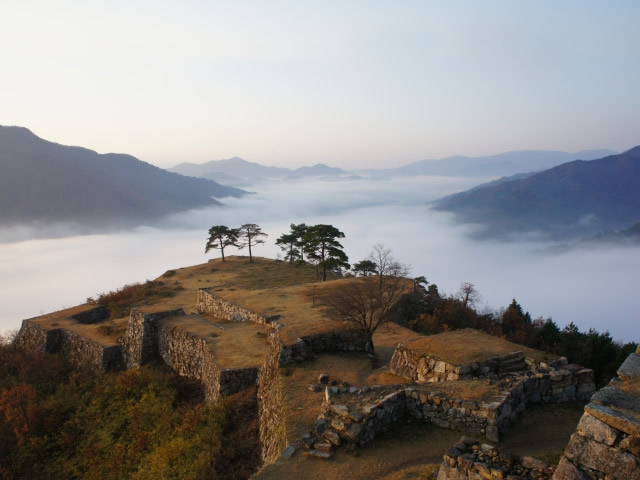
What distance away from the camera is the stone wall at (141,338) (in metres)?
23.1

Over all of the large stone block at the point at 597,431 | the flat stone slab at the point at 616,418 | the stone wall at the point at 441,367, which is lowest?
the stone wall at the point at 441,367

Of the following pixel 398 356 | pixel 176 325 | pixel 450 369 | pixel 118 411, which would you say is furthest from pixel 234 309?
pixel 450 369

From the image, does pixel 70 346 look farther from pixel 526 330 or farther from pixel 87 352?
pixel 526 330

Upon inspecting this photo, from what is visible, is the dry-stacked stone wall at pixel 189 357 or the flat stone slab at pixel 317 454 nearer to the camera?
the flat stone slab at pixel 317 454

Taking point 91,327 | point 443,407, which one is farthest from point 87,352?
point 443,407

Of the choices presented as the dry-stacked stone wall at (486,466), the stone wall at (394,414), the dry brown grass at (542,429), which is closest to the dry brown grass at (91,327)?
the stone wall at (394,414)

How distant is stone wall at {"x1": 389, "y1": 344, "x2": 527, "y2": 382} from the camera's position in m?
12.1

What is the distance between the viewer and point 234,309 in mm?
25672

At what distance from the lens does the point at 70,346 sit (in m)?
27.2

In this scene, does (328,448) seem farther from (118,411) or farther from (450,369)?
(118,411)

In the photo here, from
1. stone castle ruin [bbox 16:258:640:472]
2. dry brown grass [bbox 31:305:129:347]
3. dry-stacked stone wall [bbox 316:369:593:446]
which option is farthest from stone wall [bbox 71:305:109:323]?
dry-stacked stone wall [bbox 316:369:593:446]

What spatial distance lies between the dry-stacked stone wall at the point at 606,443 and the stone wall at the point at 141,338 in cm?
2216

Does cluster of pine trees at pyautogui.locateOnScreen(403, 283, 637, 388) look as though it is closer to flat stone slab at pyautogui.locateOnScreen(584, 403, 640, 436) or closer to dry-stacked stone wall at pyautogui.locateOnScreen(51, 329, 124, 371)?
flat stone slab at pyautogui.locateOnScreen(584, 403, 640, 436)

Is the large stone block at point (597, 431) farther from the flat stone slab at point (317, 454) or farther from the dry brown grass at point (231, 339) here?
the dry brown grass at point (231, 339)
